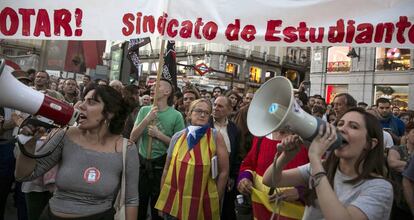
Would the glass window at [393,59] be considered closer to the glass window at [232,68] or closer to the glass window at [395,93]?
the glass window at [395,93]

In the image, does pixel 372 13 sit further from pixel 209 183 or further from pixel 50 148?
pixel 50 148

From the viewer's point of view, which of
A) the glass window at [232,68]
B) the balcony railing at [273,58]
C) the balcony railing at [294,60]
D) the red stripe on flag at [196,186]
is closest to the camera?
the red stripe on flag at [196,186]

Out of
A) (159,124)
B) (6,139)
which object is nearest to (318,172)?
(159,124)

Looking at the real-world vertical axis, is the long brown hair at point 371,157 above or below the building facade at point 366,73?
below

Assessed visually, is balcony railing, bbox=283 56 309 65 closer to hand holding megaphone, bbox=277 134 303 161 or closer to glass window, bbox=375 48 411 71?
glass window, bbox=375 48 411 71

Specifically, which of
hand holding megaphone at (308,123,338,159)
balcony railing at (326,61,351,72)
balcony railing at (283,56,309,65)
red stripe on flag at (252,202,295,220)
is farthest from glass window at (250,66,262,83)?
hand holding megaphone at (308,123,338,159)

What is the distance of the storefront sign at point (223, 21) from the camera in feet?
10.1

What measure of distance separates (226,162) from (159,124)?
95 centimetres

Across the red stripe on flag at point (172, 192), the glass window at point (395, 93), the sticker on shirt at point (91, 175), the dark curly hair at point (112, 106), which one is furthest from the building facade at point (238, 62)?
the sticker on shirt at point (91, 175)

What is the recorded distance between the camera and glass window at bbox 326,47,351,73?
69.9 feet

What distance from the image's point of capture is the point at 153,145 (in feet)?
13.0

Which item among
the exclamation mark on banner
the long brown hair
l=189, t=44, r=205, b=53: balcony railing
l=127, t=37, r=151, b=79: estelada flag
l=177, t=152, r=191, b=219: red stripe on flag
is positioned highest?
l=189, t=44, r=205, b=53: balcony railing

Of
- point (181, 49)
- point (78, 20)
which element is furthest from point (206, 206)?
point (181, 49)

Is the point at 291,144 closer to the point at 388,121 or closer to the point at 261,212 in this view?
the point at 261,212
